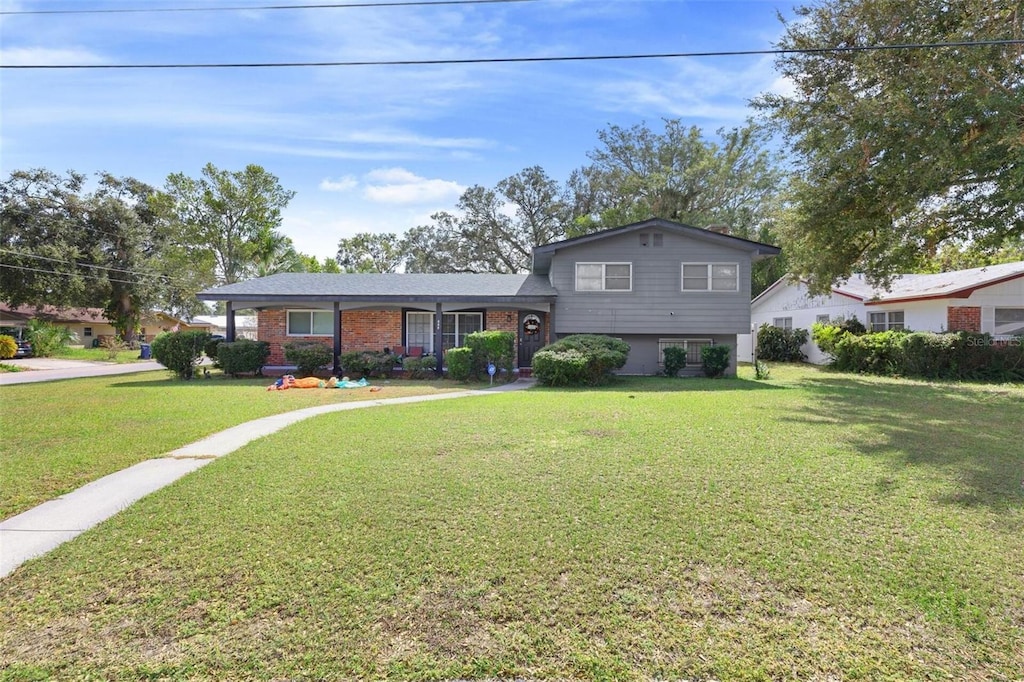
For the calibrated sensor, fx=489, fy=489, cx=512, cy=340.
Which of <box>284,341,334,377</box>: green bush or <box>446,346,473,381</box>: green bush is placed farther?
<box>284,341,334,377</box>: green bush

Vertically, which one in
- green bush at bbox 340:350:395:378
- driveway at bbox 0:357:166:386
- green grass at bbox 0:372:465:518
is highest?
green bush at bbox 340:350:395:378

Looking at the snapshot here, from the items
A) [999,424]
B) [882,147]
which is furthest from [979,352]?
[999,424]

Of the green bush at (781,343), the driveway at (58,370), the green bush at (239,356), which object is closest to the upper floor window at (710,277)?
the green bush at (781,343)

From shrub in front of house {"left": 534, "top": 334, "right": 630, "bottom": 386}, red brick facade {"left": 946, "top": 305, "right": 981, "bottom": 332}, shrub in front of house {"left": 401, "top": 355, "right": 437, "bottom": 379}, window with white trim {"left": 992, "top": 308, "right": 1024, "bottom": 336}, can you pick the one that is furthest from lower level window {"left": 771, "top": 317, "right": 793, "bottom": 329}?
shrub in front of house {"left": 401, "top": 355, "right": 437, "bottom": 379}

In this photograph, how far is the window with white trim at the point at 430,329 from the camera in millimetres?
18438

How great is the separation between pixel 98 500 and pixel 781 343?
25.8 m

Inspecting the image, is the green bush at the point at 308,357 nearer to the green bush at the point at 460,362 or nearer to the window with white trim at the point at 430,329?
the window with white trim at the point at 430,329

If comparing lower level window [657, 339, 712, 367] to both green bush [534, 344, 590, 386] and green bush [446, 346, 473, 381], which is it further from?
green bush [446, 346, 473, 381]

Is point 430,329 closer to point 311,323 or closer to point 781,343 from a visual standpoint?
point 311,323

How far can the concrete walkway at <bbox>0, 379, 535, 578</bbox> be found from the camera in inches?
149

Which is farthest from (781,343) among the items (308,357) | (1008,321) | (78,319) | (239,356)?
(78,319)

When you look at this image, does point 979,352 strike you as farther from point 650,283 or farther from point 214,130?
point 214,130

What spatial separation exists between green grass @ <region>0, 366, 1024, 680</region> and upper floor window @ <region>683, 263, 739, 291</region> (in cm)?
1095

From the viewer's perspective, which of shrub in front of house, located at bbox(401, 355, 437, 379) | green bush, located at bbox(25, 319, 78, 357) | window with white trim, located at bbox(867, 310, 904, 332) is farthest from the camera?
→ green bush, located at bbox(25, 319, 78, 357)
